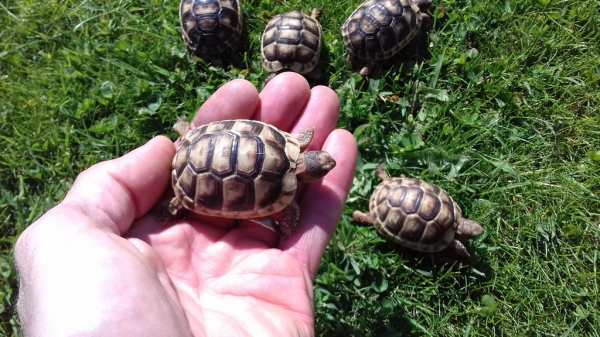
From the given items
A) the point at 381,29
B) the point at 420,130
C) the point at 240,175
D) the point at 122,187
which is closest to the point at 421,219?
the point at 420,130

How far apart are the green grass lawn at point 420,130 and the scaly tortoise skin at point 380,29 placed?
0.19 meters

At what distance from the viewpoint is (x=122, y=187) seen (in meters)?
2.67

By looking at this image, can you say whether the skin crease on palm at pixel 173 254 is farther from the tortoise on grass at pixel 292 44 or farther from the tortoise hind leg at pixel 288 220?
the tortoise on grass at pixel 292 44

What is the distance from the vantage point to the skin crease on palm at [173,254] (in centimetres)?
212

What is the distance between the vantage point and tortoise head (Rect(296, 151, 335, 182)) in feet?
9.88

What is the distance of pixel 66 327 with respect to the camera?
2020mm

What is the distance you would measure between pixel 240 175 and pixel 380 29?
2347 millimetres

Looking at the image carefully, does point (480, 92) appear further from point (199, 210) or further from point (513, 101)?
point (199, 210)

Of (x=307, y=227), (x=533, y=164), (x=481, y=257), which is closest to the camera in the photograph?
(x=307, y=227)

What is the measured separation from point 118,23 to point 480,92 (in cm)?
361

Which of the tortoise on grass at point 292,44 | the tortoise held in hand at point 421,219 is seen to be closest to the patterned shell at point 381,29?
the tortoise on grass at point 292,44

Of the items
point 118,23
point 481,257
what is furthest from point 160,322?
point 118,23

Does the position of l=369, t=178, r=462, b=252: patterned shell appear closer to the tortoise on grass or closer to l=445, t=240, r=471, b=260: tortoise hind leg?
l=445, t=240, r=471, b=260: tortoise hind leg

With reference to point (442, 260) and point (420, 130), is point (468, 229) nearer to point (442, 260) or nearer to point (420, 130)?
point (442, 260)
